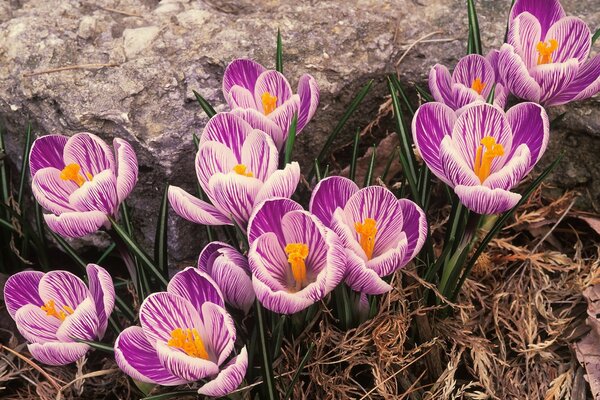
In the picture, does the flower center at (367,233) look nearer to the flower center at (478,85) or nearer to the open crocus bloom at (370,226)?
the open crocus bloom at (370,226)

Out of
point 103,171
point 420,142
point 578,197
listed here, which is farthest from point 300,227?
point 578,197

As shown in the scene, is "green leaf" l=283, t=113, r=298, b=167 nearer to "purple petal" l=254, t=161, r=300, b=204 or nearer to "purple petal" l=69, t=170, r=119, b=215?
"purple petal" l=254, t=161, r=300, b=204

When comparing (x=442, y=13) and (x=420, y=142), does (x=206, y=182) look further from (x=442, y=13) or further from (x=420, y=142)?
(x=442, y=13)

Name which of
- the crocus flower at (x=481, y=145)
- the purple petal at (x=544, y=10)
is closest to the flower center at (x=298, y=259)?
the crocus flower at (x=481, y=145)

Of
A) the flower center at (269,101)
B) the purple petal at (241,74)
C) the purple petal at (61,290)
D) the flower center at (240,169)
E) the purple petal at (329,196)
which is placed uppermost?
the purple petal at (241,74)

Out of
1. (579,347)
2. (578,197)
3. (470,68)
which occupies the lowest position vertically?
(579,347)

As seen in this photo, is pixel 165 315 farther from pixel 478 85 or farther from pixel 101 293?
pixel 478 85

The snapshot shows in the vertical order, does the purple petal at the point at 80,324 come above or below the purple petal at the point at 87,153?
below
